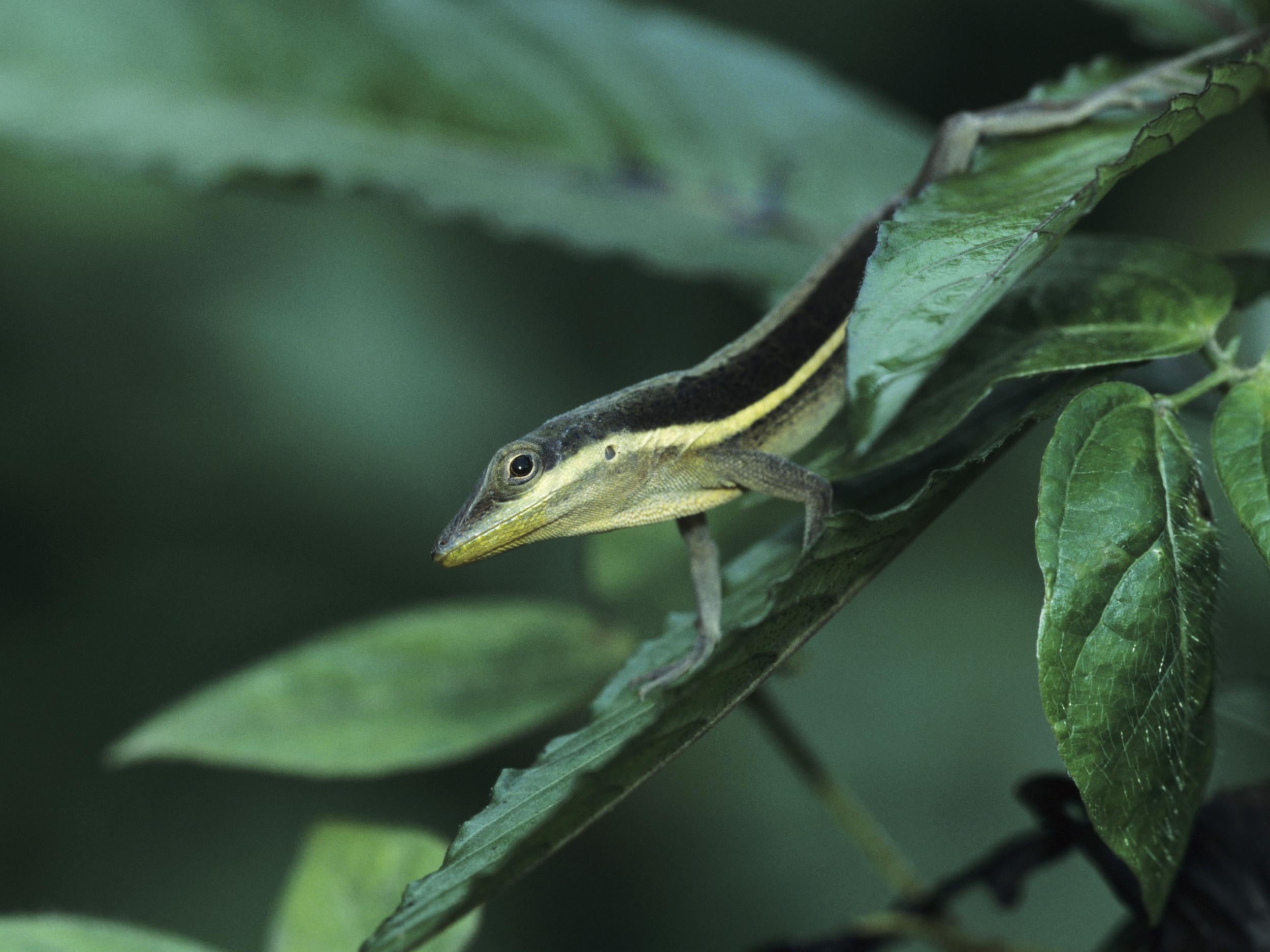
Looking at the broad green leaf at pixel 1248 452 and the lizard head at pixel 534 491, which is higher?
the lizard head at pixel 534 491

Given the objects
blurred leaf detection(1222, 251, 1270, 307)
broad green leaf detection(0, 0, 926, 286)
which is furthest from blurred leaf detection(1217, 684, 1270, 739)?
broad green leaf detection(0, 0, 926, 286)

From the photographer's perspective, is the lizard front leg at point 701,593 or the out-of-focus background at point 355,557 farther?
the out-of-focus background at point 355,557

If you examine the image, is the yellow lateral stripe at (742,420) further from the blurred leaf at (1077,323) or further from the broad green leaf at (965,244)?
the broad green leaf at (965,244)

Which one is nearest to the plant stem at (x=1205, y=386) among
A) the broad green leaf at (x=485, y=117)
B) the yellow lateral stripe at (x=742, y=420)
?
the yellow lateral stripe at (x=742, y=420)

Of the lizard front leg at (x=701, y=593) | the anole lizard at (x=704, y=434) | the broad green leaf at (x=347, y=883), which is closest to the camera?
the broad green leaf at (x=347, y=883)

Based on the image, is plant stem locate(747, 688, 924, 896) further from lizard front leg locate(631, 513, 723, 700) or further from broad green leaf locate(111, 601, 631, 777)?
broad green leaf locate(111, 601, 631, 777)

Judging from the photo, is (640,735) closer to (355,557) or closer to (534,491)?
(534,491)
